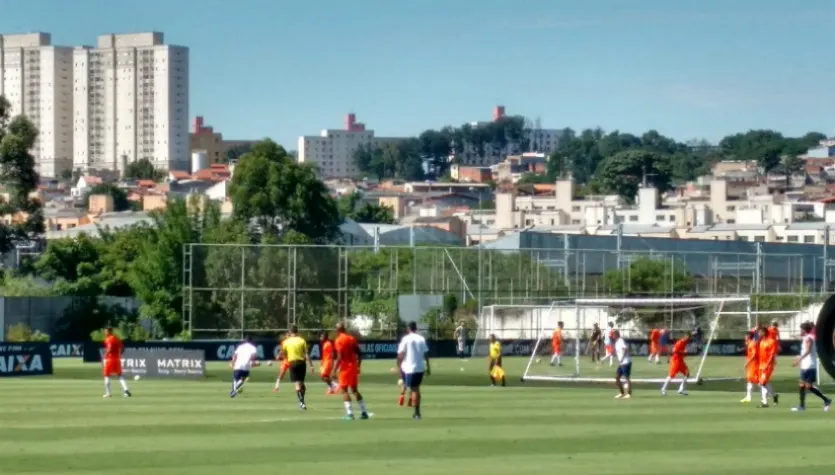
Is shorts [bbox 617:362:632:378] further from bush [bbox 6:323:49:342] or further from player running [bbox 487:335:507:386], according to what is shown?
bush [bbox 6:323:49:342]

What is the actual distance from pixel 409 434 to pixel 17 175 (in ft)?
199

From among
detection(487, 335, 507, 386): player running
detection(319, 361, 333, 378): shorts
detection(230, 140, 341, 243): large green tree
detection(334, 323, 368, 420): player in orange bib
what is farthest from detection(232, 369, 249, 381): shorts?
detection(230, 140, 341, 243): large green tree

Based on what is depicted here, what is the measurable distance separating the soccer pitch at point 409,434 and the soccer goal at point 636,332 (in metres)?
8.35

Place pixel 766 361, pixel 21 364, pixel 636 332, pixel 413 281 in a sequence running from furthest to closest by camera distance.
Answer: pixel 413 281 → pixel 636 332 → pixel 21 364 → pixel 766 361

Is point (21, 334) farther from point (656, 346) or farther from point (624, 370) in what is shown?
point (624, 370)

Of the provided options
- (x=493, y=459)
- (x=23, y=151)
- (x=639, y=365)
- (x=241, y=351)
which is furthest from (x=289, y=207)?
(x=493, y=459)

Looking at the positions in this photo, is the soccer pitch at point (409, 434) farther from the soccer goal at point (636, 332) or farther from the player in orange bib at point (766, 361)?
the soccer goal at point (636, 332)

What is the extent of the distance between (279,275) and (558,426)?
42.0 metres

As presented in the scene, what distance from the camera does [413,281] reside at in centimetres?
7456

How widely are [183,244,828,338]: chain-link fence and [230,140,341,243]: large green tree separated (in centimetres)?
2916

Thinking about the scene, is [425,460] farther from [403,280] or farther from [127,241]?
[127,241]

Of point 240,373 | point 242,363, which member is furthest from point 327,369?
point 240,373

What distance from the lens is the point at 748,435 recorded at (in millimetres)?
28875

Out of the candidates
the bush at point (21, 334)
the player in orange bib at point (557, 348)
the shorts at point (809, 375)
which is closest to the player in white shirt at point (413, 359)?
the shorts at point (809, 375)
